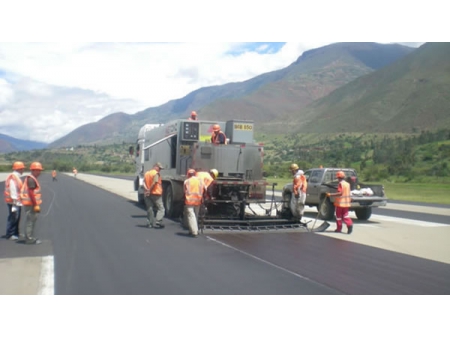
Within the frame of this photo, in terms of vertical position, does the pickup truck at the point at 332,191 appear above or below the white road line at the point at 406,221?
above

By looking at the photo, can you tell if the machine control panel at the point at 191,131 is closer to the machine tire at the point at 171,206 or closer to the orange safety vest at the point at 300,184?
the machine tire at the point at 171,206

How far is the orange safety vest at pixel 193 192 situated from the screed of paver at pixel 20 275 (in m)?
4.44

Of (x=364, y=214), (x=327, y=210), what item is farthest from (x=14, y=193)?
(x=364, y=214)

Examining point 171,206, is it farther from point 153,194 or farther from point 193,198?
point 193,198

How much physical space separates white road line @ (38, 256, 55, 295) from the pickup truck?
28.3 feet

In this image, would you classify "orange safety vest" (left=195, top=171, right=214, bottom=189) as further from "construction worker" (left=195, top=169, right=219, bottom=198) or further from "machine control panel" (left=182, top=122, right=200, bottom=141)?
"machine control panel" (left=182, top=122, right=200, bottom=141)

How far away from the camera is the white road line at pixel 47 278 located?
737cm

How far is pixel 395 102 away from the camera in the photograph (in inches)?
3971

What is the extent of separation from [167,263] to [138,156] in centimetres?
1500

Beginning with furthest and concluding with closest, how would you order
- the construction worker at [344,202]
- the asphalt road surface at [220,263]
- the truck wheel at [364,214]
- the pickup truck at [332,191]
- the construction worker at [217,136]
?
the truck wheel at [364,214] < the pickup truck at [332,191] < the construction worker at [217,136] < the construction worker at [344,202] < the asphalt road surface at [220,263]

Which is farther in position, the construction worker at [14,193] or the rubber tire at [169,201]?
the rubber tire at [169,201]

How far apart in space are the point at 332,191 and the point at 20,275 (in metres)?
12.1

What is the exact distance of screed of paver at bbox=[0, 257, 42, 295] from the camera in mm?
7496

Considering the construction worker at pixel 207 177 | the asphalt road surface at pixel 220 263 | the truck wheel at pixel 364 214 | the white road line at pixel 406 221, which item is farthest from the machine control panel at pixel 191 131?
the white road line at pixel 406 221
